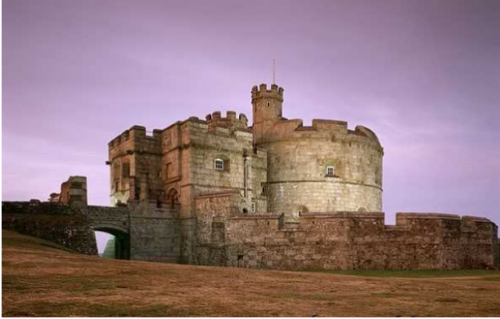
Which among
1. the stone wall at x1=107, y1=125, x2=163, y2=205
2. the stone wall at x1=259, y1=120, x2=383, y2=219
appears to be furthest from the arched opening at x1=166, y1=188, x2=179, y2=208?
the stone wall at x1=259, y1=120, x2=383, y2=219

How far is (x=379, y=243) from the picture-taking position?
68.1ft

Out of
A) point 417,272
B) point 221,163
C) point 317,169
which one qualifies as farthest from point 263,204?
point 417,272

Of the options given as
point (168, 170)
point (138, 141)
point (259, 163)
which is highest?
point (138, 141)

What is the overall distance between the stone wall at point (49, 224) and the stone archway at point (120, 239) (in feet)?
10.3

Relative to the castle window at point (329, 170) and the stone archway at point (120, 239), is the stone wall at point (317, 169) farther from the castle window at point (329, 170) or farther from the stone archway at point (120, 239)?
the stone archway at point (120, 239)

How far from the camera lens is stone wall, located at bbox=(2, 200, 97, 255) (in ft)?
68.0

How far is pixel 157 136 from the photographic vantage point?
31.9m

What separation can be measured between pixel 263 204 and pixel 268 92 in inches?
378

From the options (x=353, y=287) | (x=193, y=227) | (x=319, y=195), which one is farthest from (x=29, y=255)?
(x=319, y=195)

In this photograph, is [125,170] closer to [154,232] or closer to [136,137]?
[136,137]

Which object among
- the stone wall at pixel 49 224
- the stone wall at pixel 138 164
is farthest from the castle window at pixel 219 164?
the stone wall at pixel 49 224

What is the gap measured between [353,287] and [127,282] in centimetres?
473

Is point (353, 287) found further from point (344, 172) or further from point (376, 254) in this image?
point (344, 172)

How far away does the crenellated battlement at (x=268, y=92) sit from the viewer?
37719 mm
